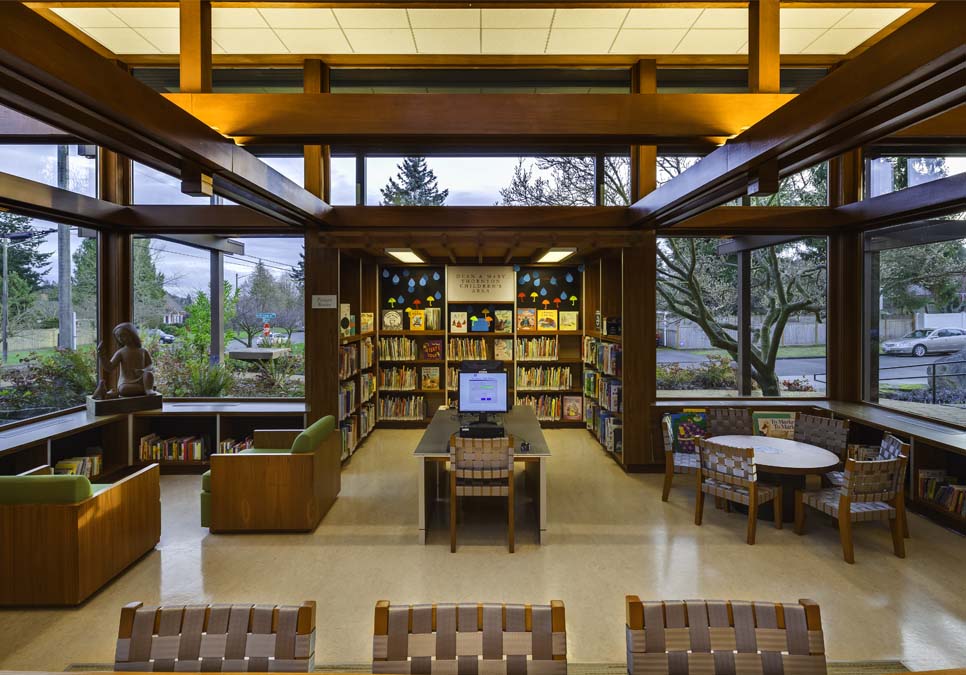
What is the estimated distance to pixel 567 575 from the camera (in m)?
3.89

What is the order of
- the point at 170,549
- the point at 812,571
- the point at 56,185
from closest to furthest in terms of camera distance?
the point at 812,571
the point at 170,549
the point at 56,185

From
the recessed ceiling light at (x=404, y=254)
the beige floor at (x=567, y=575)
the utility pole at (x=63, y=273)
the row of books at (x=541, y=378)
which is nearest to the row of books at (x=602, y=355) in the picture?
the row of books at (x=541, y=378)

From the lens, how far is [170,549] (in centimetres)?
435

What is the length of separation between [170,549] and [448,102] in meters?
4.09

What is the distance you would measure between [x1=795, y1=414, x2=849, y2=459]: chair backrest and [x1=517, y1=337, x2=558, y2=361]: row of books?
3601 mm

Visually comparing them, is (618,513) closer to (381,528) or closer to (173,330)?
(381,528)

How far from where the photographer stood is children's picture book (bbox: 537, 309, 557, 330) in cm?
848

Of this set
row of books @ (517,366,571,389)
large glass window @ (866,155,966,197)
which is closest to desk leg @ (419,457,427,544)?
row of books @ (517,366,571,389)

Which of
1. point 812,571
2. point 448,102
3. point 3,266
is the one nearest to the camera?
point 448,102

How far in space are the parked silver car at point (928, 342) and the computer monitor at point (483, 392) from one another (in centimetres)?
449

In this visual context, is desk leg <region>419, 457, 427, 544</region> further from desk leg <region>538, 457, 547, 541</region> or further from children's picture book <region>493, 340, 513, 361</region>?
children's picture book <region>493, 340, 513, 361</region>

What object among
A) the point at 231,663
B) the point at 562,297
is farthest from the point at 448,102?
the point at 562,297

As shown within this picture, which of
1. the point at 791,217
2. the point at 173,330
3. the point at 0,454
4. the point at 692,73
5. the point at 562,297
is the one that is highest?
the point at 692,73

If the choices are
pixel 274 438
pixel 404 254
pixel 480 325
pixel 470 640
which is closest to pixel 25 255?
pixel 274 438
